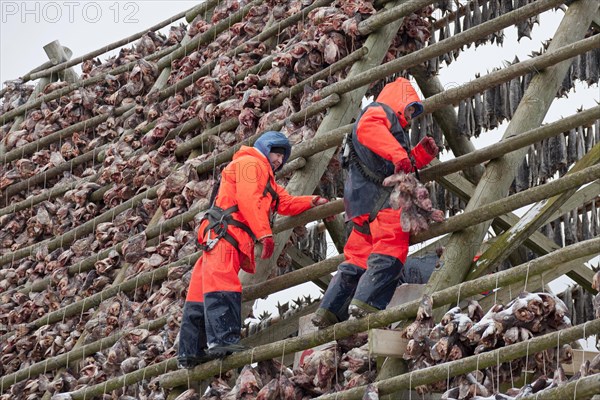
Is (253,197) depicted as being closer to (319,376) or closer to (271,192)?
(271,192)

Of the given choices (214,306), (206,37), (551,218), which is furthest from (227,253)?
(206,37)

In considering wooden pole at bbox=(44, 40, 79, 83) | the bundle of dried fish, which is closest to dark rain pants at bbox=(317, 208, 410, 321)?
the bundle of dried fish

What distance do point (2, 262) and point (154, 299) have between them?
2884 mm

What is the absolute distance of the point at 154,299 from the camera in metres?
10.4

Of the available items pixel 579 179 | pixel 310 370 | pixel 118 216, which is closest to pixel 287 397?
pixel 310 370

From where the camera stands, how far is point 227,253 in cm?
909

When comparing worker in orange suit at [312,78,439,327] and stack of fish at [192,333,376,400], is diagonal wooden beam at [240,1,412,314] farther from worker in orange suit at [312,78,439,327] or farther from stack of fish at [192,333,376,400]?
stack of fish at [192,333,376,400]

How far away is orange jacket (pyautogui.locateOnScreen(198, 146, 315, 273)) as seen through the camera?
361 inches

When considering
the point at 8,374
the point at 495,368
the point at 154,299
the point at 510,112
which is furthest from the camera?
the point at 510,112

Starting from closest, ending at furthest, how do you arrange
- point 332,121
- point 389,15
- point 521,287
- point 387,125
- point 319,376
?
point 521,287 → point 319,376 → point 387,125 → point 332,121 → point 389,15

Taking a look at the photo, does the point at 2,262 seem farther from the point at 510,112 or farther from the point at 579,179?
the point at 579,179

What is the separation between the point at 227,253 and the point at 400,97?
1.46m

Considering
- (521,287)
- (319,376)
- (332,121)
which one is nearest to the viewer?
(521,287)

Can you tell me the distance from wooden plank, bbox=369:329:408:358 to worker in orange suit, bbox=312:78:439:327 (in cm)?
41
